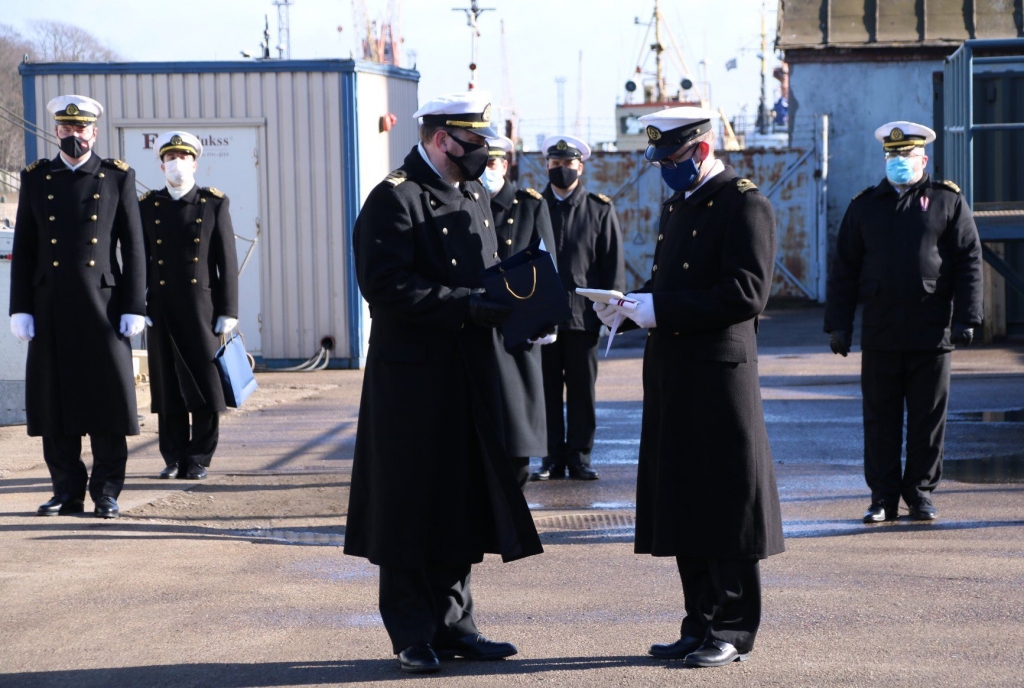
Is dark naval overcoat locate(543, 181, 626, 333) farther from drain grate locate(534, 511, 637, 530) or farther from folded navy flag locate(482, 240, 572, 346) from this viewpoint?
folded navy flag locate(482, 240, 572, 346)

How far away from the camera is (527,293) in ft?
15.2

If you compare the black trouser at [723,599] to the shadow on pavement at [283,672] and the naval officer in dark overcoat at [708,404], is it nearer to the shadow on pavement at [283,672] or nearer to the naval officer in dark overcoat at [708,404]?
the naval officer in dark overcoat at [708,404]

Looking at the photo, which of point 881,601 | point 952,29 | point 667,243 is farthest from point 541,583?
point 952,29

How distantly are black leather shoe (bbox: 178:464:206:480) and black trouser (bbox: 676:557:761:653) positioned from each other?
16.0 feet

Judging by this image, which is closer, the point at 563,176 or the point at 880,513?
the point at 880,513

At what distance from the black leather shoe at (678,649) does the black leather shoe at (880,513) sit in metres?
2.82

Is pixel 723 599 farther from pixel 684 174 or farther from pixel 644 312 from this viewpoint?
pixel 684 174

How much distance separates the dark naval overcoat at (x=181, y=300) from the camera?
29.5ft

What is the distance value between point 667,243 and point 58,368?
157 inches

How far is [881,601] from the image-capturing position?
5.63 meters

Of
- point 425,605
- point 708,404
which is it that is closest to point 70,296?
point 425,605

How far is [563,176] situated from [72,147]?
10.2 feet

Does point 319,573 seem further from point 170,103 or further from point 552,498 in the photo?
point 170,103

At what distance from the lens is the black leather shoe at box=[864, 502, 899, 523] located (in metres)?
7.32
